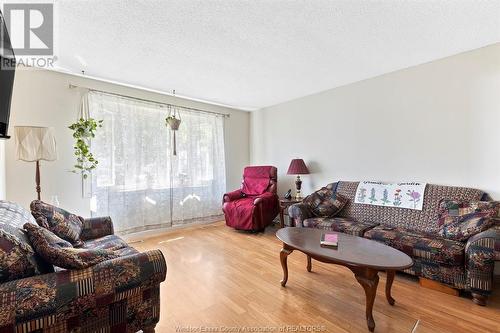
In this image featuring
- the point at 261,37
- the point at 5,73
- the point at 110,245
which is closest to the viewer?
the point at 5,73

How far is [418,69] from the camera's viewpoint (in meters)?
2.96

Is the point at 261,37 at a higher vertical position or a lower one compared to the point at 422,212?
higher

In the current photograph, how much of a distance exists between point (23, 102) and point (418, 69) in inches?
189

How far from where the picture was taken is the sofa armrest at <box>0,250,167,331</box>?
1.01m

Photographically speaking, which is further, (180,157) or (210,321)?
(180,157)

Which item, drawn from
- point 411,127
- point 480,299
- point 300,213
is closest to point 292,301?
point 300,213

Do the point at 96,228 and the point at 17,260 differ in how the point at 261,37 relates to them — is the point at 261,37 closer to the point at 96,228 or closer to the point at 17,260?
the point at 17,260

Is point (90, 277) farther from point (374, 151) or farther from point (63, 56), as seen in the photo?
point (374, 151)

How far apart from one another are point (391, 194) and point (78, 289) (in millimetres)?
3197

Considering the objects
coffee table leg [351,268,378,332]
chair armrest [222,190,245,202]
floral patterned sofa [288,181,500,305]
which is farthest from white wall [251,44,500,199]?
coffee table leg [351,268,378,332]

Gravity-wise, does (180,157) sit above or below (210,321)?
above

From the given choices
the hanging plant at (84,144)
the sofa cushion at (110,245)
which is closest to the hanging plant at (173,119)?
the hanging plant at (84,144)

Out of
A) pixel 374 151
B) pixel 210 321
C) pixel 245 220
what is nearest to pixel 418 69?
pixel 374 151

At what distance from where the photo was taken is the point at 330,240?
2049 mm
